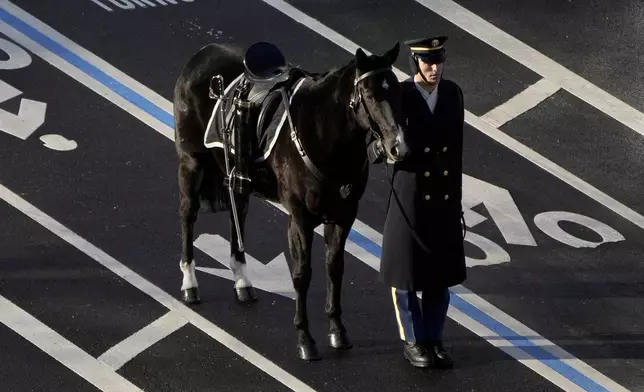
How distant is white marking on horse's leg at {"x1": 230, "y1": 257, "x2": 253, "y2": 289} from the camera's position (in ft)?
40.4

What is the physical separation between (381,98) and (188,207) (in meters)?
2.72

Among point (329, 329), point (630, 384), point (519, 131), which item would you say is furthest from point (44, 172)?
point (630, 384)

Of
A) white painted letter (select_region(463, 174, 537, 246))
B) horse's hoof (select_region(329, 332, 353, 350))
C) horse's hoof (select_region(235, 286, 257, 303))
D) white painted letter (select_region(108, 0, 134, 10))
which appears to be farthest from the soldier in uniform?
white painted letter (select_region(108, 0, 134, 10))

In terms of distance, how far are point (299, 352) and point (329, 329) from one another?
411mm

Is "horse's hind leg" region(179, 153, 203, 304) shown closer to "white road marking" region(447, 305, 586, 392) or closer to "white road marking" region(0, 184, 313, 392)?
"white road marking" region(0, 184, 313, 392)

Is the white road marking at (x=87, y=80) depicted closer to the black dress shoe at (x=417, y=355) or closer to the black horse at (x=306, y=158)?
the black horse at (x=306, y=158)

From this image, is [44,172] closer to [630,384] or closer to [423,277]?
[423,277]

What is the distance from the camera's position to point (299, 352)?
1153 centimetres

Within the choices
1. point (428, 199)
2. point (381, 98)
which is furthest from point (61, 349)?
point (381, 98)

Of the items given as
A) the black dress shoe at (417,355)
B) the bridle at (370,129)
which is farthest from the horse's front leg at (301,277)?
the black dress shoe at (417,355)

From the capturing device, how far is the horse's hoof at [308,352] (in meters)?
11.4

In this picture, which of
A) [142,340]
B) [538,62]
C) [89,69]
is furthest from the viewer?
[538,62]

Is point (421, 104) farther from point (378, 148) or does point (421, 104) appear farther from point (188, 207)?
point (188, 207)

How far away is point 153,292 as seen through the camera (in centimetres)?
1237
